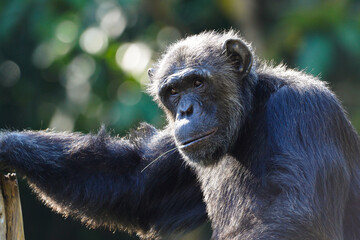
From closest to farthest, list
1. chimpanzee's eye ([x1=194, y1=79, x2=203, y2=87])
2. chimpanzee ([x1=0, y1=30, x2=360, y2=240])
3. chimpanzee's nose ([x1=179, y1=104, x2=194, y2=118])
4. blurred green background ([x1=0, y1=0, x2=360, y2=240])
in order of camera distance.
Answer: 1. chimpanzee ([x1=0, y1=30, x2=360, y2=240])
2. chimpanzee's nose ([x1=179, y1=104, x2=194, y2=118])
3. chimpanzee's eye ([x1=194, y1=79, x2=203, y2=87])
4. blurred green background ([x1=0, y1=0, x2=360, y2=240])

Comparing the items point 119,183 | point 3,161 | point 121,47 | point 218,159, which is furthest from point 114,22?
point 218,159

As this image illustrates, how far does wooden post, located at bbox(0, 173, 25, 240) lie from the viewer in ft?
17.6

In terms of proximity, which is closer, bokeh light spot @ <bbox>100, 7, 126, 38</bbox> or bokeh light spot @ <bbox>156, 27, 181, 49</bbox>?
bokeh light spot @ <bbox>100, 7, 126, 38</bbox>

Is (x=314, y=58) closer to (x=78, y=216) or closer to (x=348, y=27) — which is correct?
(x=348, y=27)

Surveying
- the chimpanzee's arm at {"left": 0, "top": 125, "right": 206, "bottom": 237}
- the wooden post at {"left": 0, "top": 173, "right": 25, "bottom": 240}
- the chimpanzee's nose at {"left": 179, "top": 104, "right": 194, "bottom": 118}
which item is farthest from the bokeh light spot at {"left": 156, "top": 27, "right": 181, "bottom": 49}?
the wooden post at {"left": 0, "top": 173, "right": 25, "bottom": 240}

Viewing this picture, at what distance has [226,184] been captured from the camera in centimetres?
588

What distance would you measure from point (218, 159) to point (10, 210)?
1.81 m

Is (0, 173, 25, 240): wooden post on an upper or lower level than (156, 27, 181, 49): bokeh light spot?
lower

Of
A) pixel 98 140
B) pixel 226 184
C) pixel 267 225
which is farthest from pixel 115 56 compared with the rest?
pixel 267 225

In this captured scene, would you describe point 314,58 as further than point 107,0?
No

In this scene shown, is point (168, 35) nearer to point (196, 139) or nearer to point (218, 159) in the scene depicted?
point (218, 159)

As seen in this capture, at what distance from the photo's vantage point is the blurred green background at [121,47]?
12305 millimetres

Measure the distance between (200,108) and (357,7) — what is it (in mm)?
8505

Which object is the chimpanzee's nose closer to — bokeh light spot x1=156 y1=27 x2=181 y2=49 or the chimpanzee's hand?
the chimpanzee's hand
